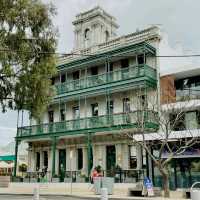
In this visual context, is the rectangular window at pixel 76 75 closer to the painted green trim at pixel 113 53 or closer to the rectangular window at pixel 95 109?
the painted green trim at pixel 113 53

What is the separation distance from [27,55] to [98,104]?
17.0 meters

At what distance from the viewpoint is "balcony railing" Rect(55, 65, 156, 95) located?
2884cm

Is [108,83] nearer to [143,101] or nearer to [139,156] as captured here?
[143,101]

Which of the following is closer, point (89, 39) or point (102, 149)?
point (102, 149)

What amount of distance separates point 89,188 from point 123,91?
8010 millimetres

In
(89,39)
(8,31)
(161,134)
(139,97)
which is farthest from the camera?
(89,39)

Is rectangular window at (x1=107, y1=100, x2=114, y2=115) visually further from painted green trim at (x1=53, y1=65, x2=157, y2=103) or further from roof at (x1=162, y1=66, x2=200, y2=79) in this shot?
roof at (x1=162, y1=66, x2=200, y2=79)

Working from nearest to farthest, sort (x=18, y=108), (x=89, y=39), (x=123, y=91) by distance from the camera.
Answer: (x=18, y=108) → (x=123, y=91) → (x=89, y=39)

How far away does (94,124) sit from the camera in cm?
3059

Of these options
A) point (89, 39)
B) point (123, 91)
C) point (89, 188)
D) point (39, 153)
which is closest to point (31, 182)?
point (39, 153)

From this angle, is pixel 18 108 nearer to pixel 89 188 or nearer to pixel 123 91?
pixel 89 188

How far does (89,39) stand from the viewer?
35656 mm

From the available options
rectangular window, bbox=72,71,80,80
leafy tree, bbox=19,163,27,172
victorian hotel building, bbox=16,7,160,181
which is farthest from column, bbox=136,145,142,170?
leafy tree, bbox=19,163,27,172

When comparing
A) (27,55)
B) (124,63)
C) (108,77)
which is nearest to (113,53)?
(124,63)
